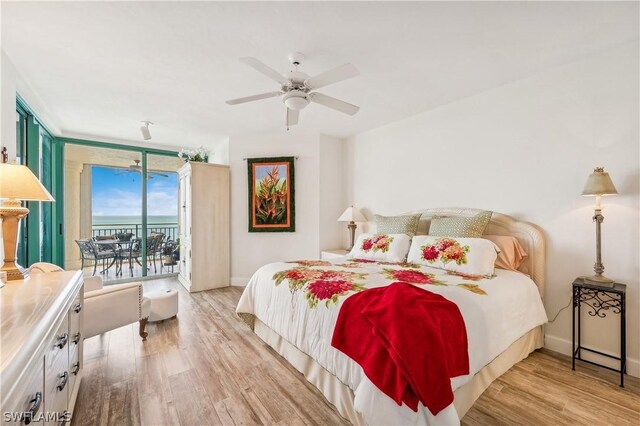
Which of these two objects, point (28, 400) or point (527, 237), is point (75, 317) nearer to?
point (28, 400)

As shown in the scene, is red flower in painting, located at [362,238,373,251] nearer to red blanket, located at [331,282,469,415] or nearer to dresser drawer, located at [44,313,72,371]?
red blanket, located at [331,282,469,415]

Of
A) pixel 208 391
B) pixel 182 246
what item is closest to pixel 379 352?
pixel 208 391

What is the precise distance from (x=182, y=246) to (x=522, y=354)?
16.1ft

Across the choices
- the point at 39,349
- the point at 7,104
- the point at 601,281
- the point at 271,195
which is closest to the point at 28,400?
the point at 39,349

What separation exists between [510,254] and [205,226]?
4.14 meters

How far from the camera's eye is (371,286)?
2.05 metres

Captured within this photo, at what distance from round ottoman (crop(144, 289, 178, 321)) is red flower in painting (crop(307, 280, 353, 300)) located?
200cm

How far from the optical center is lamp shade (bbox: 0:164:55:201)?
1688 millimetres

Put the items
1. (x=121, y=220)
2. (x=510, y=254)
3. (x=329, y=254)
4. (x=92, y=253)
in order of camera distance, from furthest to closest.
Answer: (x=121, y=220), (x=92, y=253), (x=329, y=254), (x=510, y=254)

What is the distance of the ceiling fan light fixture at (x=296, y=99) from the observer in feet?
7.51

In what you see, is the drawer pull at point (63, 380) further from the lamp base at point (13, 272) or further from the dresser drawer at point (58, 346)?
the lamp base at point (13, 272)

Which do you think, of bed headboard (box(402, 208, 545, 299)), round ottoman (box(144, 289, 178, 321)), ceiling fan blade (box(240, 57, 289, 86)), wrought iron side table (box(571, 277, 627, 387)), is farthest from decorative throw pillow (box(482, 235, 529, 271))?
round ottoman (box(144, 289, 178, 321))

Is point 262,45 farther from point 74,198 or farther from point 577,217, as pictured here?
point 74,198

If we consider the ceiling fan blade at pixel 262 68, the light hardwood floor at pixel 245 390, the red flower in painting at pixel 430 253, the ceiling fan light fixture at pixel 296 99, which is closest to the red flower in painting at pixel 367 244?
the red flower in painting at pixel 430 253
